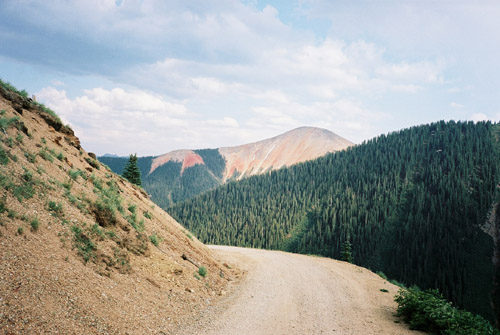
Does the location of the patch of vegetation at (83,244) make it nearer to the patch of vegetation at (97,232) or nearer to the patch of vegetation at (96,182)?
the patch of vegetation at (97,232)

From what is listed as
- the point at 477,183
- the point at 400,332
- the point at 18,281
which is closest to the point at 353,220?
the point at 477,183

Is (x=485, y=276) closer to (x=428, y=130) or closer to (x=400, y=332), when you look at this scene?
(x=428, y=130)

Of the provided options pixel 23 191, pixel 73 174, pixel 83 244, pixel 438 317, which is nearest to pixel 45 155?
pixel 73 174

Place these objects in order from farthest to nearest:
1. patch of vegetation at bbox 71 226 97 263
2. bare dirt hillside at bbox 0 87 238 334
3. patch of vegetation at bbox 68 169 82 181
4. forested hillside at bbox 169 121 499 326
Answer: forested hillside at bbox 169 121 499 326 < patch of vegetation at bbox 68 169 82 181 < patch of vegetation at bbox 71 226 97 263 < bare dirt hillside at bbox 0 87 238 334

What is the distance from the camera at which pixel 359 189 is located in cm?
11312

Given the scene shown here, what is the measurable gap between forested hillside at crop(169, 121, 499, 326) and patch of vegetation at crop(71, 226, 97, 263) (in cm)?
9063

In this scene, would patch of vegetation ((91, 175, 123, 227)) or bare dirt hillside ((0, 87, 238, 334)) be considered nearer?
bare dirt hillside ((0, 87, 238, 334))

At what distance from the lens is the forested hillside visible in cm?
8231

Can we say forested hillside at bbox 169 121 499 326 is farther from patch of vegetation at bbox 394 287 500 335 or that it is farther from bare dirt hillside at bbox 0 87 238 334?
bare dirt hillside at bbox 0 87 238 334

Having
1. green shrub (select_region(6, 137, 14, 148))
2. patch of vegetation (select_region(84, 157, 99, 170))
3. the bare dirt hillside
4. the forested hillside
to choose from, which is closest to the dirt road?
the bare dirt hillside

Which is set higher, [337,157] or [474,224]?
[337,157]

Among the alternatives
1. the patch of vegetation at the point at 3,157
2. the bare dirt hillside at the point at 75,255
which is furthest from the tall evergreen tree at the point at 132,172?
the patch of vegetation at the point at 3,157

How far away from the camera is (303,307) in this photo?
1312 cm

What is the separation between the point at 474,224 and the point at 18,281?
118m
